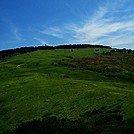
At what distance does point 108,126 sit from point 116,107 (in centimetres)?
953

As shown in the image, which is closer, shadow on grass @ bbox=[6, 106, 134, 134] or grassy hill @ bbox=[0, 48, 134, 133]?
shadow on grass @ bbox=[6, 106, 134, 134]

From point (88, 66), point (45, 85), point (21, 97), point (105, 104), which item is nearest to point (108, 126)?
point (105, 104)

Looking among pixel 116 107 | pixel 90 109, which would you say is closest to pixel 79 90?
pixel 90 109

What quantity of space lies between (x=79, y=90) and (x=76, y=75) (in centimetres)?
3848

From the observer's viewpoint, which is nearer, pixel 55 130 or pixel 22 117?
pixel 55 130

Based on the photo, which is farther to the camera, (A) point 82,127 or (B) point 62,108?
(B) point 62,108

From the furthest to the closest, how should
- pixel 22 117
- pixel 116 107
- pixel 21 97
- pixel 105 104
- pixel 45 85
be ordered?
pixel 45 85 → pixel 21 97 → pixel 22 117 → pixel 105 104 → pixel 116 107

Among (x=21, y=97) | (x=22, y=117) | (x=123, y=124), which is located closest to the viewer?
(x=123, y=124)

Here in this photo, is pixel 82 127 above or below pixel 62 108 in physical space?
above

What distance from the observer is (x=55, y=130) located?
31.5m

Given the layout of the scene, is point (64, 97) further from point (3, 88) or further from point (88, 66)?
point (88, 66)

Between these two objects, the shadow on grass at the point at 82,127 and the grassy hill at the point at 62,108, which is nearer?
the shadow on grass at the point at 82,127

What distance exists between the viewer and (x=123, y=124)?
33.6 metres

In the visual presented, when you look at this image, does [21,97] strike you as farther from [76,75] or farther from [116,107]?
[76,75]
